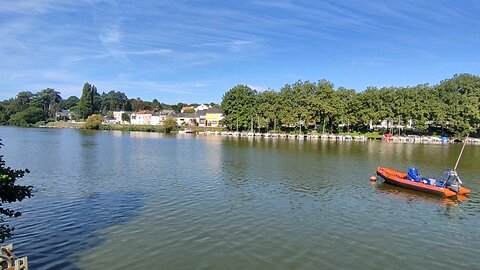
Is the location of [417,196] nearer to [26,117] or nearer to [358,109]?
[358,109]

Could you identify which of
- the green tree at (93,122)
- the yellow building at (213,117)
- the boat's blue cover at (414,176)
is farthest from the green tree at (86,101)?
the boat's blue cover at (414,176)

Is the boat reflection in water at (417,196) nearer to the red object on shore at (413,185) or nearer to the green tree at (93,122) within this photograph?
the red object on shore at (413,185)

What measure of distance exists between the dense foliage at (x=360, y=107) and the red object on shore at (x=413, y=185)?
74.6 m

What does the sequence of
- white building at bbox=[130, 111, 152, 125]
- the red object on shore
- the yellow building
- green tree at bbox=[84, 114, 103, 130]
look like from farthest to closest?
white building at bbox=[130, 111, 152, 125] → the yellow building → green tree at bbox=[84, 114, 103, 130] → the red object on shore

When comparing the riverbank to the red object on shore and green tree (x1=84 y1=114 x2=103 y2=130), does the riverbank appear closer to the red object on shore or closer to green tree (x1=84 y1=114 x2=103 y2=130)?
green tree (x1=84 y1=114 x2=103 y2=130)

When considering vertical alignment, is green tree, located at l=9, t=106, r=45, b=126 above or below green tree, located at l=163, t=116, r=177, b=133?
above

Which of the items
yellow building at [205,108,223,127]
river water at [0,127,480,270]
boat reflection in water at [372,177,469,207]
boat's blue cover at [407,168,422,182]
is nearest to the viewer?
river water at [0,127,480,270]

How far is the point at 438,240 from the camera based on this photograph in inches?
663

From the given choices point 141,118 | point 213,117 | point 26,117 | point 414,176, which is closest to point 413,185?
point 414,176

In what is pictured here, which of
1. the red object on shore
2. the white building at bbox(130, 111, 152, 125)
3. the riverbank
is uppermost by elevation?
the white building at bbox(130, 111, 152, 125)

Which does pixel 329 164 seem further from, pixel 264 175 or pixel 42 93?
pixel 42 93

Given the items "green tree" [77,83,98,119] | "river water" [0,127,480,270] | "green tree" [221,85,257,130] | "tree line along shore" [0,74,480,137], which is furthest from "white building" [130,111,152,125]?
"river water" [0,127,480,270]

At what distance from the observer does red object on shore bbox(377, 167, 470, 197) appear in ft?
85.7

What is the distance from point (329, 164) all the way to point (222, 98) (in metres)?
86.5
